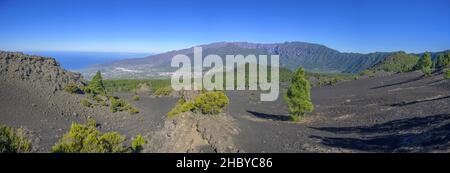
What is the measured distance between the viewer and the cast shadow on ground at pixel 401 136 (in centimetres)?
2006

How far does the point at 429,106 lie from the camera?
33.2 meters

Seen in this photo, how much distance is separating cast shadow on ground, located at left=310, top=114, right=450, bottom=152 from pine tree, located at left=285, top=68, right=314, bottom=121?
173 inches

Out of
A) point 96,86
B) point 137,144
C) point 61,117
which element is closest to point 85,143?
point 137,144

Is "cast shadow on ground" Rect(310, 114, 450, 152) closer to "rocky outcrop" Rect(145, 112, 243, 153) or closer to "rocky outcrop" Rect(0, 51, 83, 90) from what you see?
"rocky outcrop" Rect(145, 112, 243, 153)

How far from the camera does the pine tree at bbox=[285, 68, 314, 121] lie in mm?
34062

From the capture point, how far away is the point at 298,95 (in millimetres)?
→ 34562

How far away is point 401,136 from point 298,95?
11602 millimetres

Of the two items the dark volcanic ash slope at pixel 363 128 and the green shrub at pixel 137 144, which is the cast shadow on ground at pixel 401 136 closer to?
the dark volcanic ash slope at pixel 363 128

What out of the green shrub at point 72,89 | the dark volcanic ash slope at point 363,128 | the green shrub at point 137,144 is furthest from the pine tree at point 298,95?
the green shrub at point 72,89

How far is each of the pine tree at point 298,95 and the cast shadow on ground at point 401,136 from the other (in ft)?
14.4

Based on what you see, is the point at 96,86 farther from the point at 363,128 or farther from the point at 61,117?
the point at 363,128

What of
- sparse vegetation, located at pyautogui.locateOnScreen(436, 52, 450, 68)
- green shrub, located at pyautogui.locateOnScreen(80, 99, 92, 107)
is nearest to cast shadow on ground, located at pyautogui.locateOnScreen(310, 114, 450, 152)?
green shrub, located at pyautogui.locateOnScreen(80, 99, 92, 107)
